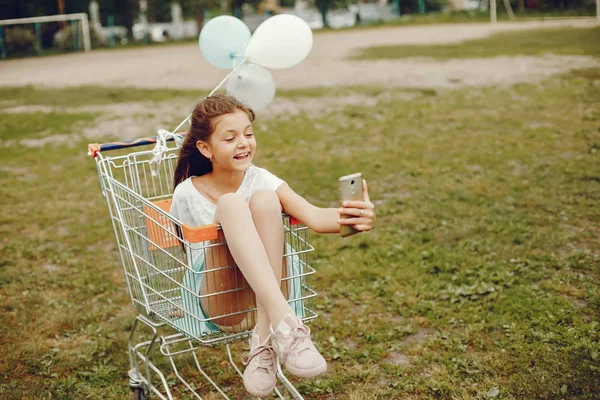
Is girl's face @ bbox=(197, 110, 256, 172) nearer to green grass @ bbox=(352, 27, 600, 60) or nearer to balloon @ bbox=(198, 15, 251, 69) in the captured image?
balloon @ bbox=(198, 15, 251, 69)

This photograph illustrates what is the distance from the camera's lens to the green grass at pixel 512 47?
49.9 feet

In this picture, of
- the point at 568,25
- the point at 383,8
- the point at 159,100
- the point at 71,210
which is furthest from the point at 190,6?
the point at 71,210

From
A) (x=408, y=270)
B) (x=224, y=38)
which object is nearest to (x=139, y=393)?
(x=224, y=38)

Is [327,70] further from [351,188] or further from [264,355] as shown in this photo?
[264,355]

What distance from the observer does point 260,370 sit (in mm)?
2678

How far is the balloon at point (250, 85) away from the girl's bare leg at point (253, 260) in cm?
126

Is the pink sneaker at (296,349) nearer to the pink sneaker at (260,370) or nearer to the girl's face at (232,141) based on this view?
the pink sneaker at (260,370)

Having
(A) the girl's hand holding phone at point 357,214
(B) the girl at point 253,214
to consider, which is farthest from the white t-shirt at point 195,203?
(A) the girl's hand holding phone at point 357,214

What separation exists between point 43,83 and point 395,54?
903 cm

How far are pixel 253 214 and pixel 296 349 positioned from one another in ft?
1.97

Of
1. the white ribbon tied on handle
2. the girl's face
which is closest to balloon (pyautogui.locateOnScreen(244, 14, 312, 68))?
the white ribbon tied on handle

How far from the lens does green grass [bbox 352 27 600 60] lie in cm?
1520

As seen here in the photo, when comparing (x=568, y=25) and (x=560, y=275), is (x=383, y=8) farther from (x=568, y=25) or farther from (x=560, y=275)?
(x=560, y=275)

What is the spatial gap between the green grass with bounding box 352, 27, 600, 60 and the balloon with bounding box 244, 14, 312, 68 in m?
11.7
